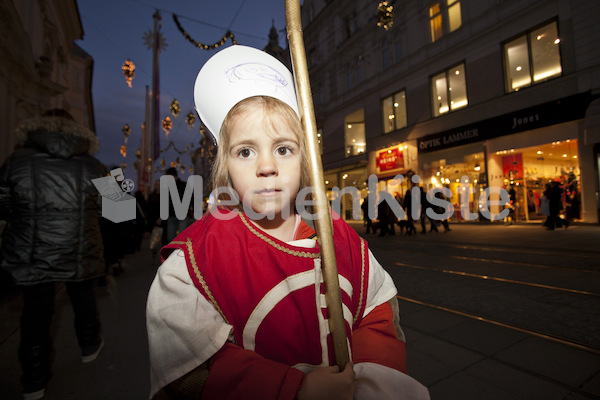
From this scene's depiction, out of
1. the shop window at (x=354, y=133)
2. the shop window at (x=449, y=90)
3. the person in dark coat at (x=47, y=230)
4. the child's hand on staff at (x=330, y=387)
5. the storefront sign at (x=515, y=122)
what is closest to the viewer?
the child's hand on staff at (x=330, y=387)

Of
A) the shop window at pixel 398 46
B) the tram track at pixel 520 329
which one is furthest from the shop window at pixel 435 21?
the tram track at pixel 520 329

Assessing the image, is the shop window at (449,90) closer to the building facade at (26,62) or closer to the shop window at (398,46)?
the shop window at (398,46)

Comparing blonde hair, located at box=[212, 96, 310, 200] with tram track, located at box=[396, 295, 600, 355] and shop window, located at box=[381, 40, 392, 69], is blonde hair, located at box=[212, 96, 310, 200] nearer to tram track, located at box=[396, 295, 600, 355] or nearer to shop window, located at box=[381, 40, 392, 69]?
tram track, located at box=[396, 295, 600, 355]

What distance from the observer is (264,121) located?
1.04 metres

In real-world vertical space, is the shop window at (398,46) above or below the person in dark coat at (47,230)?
above

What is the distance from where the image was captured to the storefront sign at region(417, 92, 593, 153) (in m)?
10.2

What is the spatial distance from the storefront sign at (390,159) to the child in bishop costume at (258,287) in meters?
16.0

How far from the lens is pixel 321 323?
0.93 meters

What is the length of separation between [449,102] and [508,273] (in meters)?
11.8

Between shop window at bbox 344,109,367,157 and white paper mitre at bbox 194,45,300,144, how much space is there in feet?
62.7

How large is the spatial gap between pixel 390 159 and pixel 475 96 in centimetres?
497

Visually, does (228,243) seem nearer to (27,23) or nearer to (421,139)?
(27,23)

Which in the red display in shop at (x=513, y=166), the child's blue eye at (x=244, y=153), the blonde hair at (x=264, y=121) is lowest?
the child's blue eye at (x=244, y=153)

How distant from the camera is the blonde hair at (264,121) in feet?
3.46
